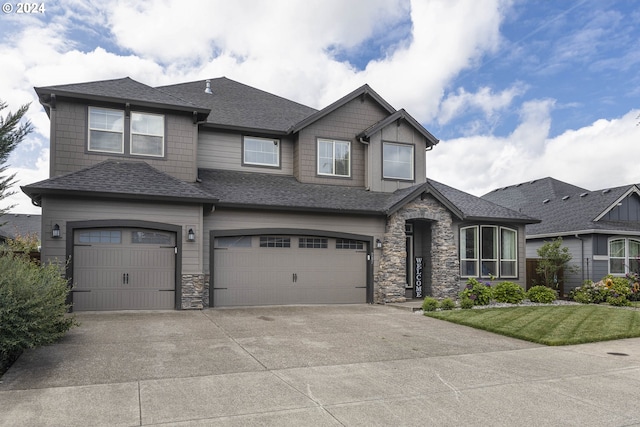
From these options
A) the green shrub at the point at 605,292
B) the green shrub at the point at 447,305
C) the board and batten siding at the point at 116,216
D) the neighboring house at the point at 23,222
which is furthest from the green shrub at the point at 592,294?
the neighboring house at the point at 23,222

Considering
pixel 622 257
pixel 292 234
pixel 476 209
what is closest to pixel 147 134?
pixel 292 234

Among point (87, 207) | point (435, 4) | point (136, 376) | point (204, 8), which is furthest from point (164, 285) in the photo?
point (435, 4)

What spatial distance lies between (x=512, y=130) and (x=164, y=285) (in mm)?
18234

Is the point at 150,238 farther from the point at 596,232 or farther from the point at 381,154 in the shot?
the point at 596,232

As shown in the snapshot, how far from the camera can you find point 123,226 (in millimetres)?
12867

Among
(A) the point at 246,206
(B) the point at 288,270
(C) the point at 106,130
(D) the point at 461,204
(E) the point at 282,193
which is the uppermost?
(C) the point at 106,130

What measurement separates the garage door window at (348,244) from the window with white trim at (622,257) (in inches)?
437

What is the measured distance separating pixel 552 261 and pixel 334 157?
9.48 meters

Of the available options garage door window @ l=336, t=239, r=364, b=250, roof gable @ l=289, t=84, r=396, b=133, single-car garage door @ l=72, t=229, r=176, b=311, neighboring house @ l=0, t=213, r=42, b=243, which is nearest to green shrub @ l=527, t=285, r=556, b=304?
garage door window @ l=336, t=239, r=364, b=250

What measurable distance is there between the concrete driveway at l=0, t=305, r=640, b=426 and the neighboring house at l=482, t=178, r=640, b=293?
10.3 metres

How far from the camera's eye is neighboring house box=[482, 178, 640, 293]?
19.5 m

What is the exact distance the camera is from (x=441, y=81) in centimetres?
1980

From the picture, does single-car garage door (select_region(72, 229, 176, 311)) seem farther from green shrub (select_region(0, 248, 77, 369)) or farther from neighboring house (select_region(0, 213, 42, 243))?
neighboring house (select_region(0, 213, 42, 243))

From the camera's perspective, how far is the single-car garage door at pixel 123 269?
41.2 feet
